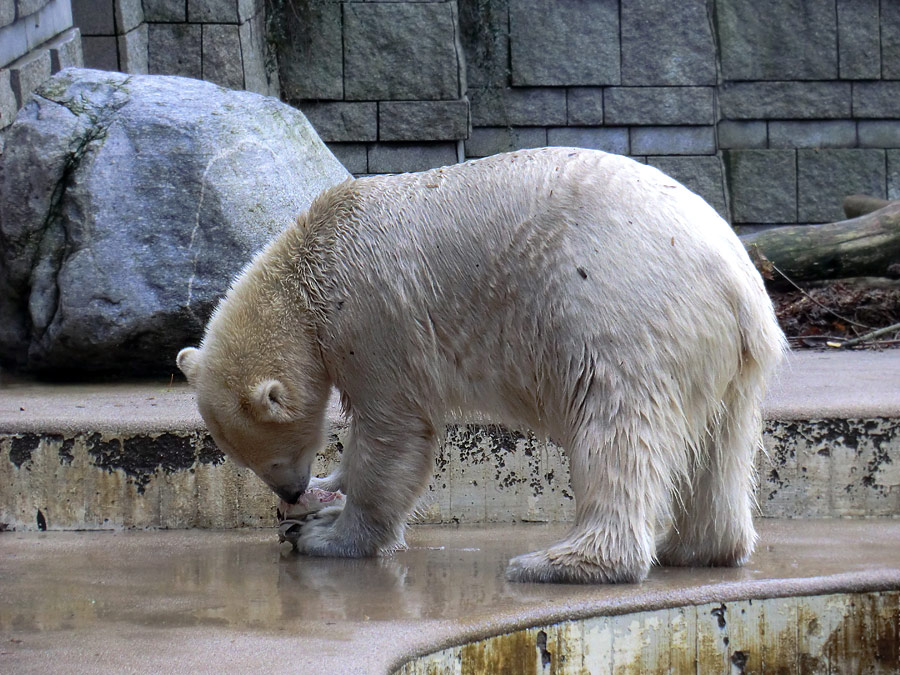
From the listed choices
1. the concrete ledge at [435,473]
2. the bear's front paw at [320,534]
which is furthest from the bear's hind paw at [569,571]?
the concrete ledge at [435,473]

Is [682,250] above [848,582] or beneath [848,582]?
above

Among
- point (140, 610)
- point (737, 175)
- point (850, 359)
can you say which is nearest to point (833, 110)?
point (737, 175)

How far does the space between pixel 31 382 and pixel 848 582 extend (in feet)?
11.9

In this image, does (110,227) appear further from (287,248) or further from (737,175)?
(737,175)

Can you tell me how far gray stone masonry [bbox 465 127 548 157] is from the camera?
9078 millimetres

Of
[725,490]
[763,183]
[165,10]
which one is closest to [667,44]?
[763,183]

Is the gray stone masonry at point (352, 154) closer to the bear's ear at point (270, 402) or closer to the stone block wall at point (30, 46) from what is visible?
the stone block wall at point (30, 46)

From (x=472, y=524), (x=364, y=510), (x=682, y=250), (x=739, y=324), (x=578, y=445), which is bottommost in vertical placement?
(x=472, y=524)

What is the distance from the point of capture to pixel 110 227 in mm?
4801

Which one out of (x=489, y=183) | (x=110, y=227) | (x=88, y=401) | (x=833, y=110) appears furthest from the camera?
(x=833, y=110)

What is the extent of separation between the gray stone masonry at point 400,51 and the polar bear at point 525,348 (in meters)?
5.45

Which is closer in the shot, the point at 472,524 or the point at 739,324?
the point at 739,324

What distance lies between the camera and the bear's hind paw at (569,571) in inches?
113

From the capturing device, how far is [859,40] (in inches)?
359
